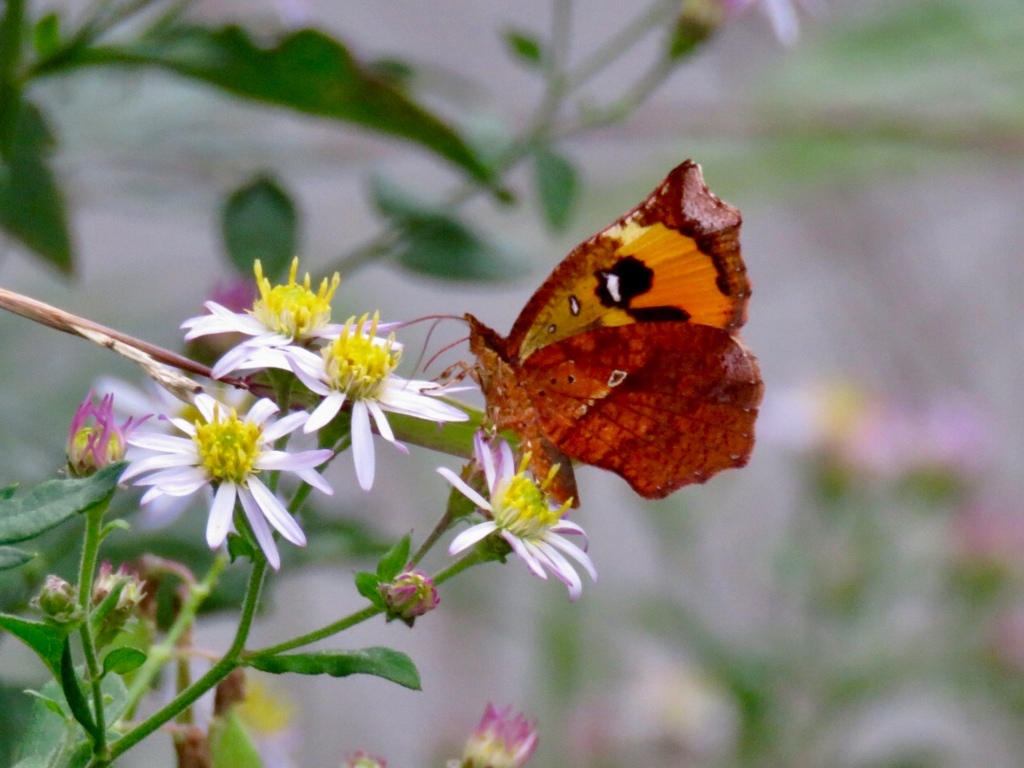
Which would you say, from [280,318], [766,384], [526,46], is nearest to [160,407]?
[280,318]

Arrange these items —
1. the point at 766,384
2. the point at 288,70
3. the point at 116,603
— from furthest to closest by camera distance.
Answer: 1. the point at 766,384
2. the point at 288,70
3. the point at 116,603

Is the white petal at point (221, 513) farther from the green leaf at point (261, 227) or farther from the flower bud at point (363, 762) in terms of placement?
the green leaf at point (261, 227)

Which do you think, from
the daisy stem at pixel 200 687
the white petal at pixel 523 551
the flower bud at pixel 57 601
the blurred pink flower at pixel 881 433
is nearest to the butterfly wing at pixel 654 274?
the white petal at pixel 523 551

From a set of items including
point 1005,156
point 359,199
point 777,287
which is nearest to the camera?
point 1005,156

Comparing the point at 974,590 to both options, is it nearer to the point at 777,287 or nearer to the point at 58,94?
the point at 58,94

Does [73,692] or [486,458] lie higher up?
[486,458]

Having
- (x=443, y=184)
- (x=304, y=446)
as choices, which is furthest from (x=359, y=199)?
(x=304, y=446)

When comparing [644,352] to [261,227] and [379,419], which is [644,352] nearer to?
[379,419]
